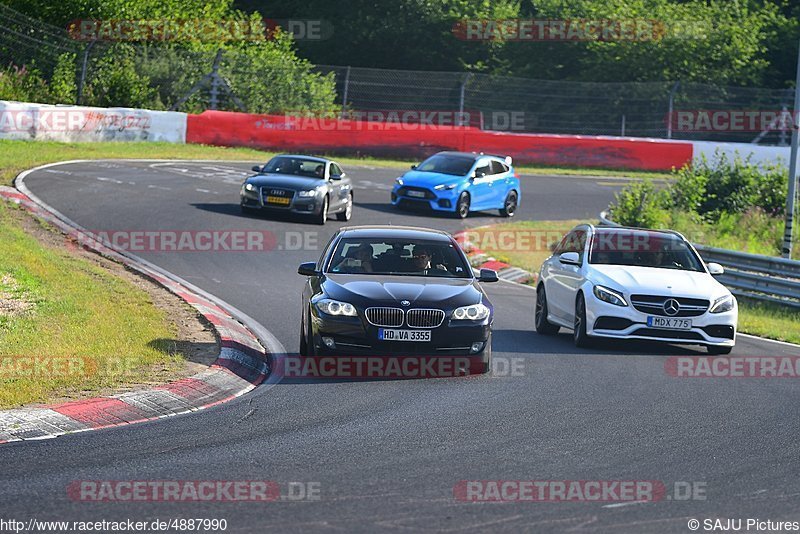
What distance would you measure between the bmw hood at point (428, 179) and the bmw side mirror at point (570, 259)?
14.1 metres

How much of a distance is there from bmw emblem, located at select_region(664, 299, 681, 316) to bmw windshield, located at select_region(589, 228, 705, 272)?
1102 millimetres

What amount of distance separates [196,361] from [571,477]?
5229mm

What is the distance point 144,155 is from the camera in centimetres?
3575

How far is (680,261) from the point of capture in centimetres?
1627

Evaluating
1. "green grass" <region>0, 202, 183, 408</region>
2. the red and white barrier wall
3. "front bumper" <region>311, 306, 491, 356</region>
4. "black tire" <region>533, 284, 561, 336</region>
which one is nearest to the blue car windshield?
the red and white barrier wall

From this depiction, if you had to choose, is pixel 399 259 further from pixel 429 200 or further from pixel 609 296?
pixel 429 200

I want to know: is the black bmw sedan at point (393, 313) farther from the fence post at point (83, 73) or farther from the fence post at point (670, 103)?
the fence post at point (670, 103)

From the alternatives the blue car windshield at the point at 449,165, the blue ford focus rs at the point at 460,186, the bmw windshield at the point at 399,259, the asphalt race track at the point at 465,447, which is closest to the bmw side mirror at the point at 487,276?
the bmw windshield at the point at 399,259

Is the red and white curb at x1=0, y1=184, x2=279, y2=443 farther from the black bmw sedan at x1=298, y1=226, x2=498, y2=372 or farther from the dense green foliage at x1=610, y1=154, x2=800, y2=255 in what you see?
the dense green foliage at x1=610, y1=154, x2=800, y2=255

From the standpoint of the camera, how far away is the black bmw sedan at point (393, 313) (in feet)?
41.1

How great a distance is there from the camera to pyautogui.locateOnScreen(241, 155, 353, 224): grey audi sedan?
87.1 feet

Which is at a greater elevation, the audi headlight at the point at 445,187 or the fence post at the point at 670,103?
the fence post at the point at 670,103

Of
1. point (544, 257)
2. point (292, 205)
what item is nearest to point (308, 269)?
point (292, 205)

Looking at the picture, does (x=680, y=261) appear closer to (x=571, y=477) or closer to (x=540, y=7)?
(x=571, y=477)
